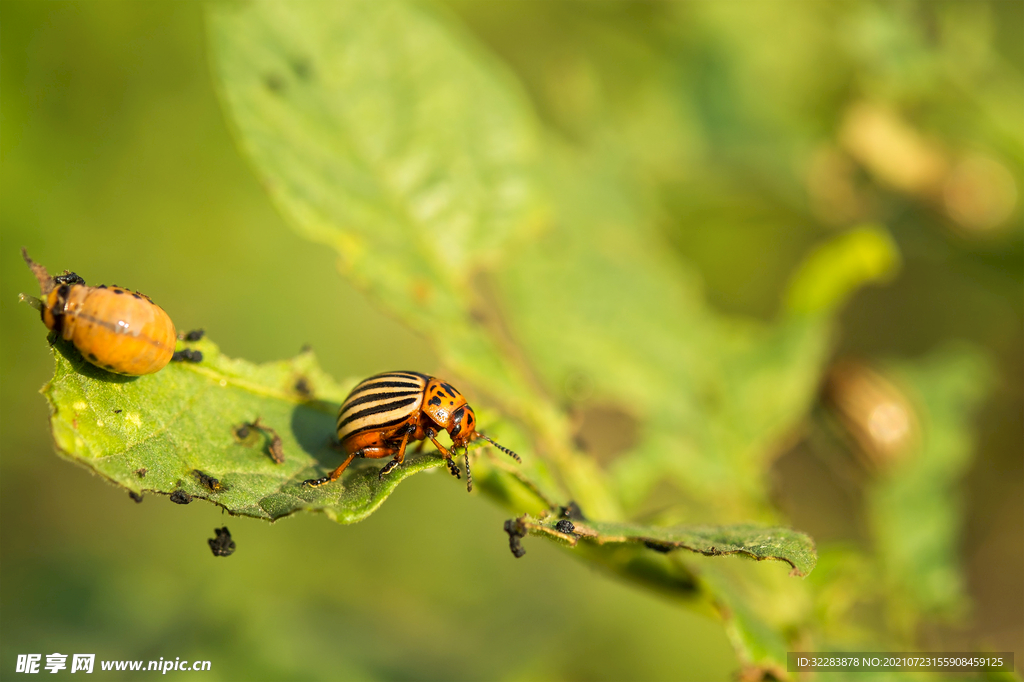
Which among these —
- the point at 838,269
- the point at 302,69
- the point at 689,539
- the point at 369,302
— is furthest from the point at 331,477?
the point at 369,302

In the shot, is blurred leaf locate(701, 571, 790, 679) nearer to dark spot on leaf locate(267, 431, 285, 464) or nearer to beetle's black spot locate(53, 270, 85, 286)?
dark spot on leaf locate(267, 431, 285, 464)

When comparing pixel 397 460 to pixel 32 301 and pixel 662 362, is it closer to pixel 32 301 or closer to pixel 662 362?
pixel 32 301

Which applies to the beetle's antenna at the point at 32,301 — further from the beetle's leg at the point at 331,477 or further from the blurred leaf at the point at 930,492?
the blurred leaf at the point at 930,492

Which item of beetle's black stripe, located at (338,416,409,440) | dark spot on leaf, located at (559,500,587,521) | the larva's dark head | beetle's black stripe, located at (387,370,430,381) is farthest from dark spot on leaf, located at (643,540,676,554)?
the larva's dark head

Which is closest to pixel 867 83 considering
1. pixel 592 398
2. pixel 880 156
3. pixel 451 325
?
pixel 880 156

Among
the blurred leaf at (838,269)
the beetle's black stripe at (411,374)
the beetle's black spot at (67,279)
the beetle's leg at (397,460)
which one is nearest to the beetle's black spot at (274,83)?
the beetle's black spot at (67,279)

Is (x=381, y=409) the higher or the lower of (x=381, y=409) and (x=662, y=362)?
the lower

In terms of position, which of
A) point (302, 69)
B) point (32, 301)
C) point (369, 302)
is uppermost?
point (369, 302)

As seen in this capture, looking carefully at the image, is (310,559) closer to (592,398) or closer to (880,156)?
(592,398)
